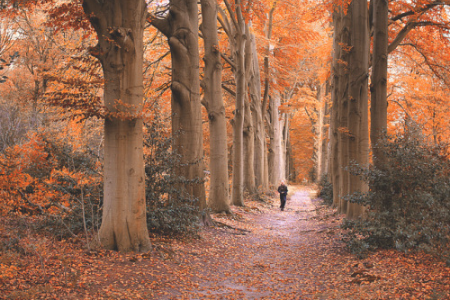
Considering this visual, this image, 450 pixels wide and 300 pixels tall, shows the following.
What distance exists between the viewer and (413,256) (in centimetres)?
649

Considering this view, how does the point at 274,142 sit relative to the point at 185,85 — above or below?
below

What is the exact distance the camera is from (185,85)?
10.2m

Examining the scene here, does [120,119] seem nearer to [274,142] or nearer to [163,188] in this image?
[163,188]

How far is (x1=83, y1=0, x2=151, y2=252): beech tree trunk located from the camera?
6699 millimetres

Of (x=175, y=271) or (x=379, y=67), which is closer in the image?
(x=175, y=271)

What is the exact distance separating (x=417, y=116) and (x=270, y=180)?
11.2m

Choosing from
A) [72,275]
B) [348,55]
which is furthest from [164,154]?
[348,55]

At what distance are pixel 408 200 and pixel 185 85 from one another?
6.07 m

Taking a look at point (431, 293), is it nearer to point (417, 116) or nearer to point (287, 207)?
point (287, 207)

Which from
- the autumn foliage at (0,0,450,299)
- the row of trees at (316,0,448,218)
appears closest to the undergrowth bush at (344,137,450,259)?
the autumn foliage at (0,0,450,299)

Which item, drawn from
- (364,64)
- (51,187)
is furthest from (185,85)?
(364,64)

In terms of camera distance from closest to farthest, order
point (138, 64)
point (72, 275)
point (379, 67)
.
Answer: point (72, 275)
point (138, 64)
point (379, 67)

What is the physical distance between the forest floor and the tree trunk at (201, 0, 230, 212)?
3.38 meters

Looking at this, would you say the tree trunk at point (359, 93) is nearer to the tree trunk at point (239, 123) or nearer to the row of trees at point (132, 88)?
the row of trees at point (132, 88)
